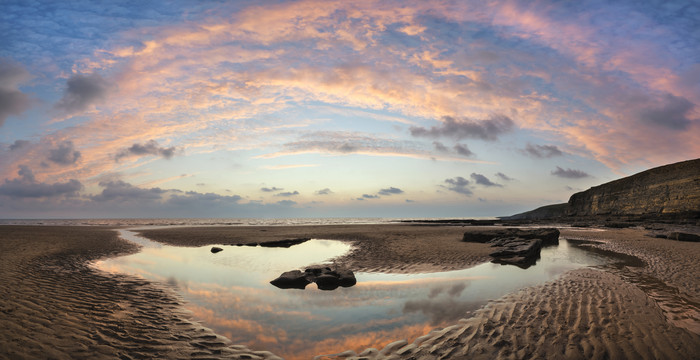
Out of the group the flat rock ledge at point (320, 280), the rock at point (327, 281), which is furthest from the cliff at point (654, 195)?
the rock at point (327, 281)

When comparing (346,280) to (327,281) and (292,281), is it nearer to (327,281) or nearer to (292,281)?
(327,281)

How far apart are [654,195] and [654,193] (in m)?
0.53

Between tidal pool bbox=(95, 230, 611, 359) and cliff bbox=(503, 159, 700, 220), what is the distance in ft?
216

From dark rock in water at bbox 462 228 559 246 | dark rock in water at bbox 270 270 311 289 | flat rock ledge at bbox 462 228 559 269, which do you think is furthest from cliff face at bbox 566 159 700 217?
dark rock in water at bbox 270 270 311 289

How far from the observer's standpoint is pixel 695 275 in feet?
44.3

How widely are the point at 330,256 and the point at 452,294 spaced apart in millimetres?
11985

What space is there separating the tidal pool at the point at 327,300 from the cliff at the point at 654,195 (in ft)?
216

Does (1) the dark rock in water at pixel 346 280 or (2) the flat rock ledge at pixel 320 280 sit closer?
(2) the flat rock ledge at pixel 320 280

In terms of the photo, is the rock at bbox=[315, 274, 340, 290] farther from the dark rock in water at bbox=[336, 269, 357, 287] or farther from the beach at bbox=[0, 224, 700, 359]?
the beach at bbox=[0, 224, 700, 359]

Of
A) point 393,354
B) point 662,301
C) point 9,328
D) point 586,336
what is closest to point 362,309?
point 393,354

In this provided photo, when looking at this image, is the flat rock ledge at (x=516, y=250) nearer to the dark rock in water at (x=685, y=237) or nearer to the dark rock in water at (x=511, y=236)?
the dark rock in water at (x=511, y=236)

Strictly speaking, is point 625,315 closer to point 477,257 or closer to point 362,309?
point 362,309

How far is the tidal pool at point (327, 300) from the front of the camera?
739cm

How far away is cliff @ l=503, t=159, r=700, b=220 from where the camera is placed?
59.3 meters
